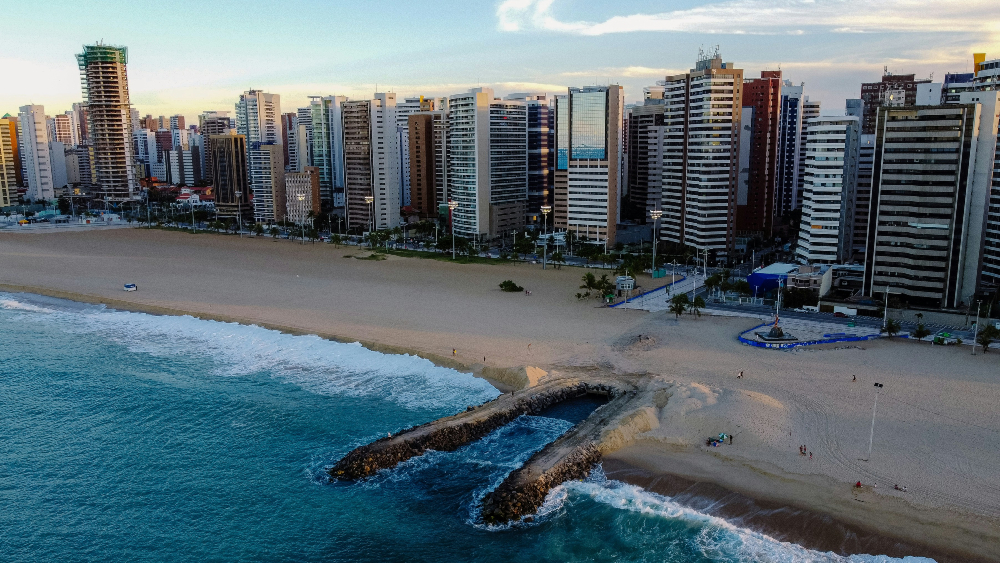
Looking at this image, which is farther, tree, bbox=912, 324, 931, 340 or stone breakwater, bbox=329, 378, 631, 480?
tree, bbox=912, 324, 931, 340

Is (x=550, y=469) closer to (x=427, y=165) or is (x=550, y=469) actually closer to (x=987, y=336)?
(x=987, y=336)

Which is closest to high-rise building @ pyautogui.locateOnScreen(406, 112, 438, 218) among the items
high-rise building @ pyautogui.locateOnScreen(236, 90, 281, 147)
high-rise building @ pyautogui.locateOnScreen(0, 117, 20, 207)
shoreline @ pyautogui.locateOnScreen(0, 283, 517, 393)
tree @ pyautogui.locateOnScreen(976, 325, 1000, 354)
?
high-rise building @ pyautogui.locateOnScreen(236, 90, 281, 147)

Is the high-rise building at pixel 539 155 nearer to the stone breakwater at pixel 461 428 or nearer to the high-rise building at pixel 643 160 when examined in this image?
the high-rise building at pixel 643 160

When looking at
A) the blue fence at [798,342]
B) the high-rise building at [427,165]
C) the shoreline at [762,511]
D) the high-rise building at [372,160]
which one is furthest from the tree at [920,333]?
the high-rise building at [372,160]

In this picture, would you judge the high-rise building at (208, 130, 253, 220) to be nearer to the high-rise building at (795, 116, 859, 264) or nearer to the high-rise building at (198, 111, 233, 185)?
the high-rise building at (198, 111, 233, 185)

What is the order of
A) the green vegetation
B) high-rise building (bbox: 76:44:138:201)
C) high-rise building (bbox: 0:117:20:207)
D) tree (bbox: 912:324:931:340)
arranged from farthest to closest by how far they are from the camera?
high-rise building (bbox: 0:117:20:207) → high-rise building (bbox: 76:44:138:201) → the green vegetation → tree (bbox: 912:324:931:340)

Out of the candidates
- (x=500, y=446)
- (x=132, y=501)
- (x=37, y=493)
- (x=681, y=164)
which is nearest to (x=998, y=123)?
(x=681, y=164)
